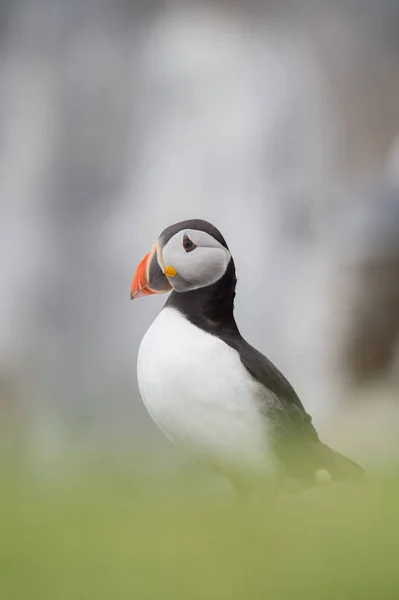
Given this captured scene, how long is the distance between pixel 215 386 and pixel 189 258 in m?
0.23

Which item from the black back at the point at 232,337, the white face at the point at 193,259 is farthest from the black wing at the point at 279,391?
the white face at the point at 193,259

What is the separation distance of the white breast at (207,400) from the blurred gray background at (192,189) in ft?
0.78

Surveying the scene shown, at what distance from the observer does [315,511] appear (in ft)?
3.59

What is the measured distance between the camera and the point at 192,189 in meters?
1.56

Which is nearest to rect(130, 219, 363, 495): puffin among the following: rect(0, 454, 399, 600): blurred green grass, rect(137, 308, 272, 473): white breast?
rect(137, 308, 272, 473): white breast

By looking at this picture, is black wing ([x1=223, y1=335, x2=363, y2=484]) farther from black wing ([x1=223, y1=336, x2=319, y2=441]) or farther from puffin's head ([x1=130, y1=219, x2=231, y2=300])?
puffin's head ([x1=130, y1=219, x2=231, y2=300])

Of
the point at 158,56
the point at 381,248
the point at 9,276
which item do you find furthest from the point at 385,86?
the point at 9,276

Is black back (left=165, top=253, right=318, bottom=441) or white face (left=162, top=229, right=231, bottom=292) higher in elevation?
white face (left=162, top=229, right=231, bottom=292)

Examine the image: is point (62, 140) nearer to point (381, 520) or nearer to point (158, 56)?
point (158, 56)

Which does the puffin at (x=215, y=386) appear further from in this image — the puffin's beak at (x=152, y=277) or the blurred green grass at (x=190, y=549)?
the blurred green grass at (x=190, y=549)

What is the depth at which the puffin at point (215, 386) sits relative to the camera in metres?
1.22

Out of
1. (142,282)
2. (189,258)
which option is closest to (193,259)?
(189,258)

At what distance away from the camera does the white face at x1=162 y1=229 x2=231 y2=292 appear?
1305 mm

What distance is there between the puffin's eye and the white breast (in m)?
0.15
